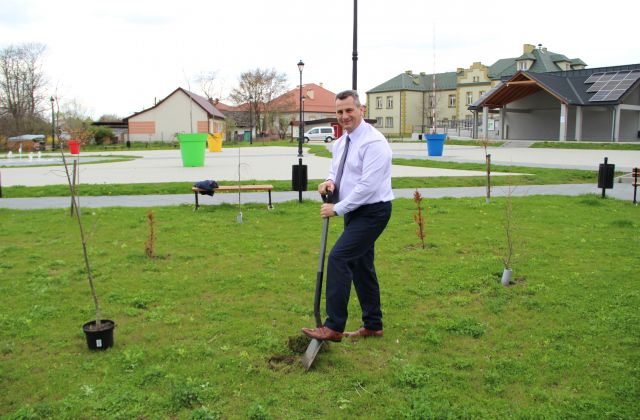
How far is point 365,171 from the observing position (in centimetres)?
390

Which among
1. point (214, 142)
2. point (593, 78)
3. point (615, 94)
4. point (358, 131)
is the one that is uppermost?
point (593, 78)

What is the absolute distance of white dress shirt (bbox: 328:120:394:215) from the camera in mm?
3879

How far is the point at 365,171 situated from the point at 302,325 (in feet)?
5.00

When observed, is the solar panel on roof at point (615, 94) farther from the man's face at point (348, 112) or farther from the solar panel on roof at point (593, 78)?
the man's face at point (348, 112)

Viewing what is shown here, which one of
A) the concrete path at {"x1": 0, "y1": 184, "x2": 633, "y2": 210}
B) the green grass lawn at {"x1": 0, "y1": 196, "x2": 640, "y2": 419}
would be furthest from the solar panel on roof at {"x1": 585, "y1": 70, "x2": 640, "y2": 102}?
the green grass lawn at {"x1": 0, "y1": 196, "x2": 640, "y2": 419}

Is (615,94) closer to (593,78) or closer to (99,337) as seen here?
(593,78)

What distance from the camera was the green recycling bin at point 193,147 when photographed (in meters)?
22.7

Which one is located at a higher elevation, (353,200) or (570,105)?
(570,105)

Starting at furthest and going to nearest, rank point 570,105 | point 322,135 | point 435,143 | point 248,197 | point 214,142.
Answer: point 322,135 → point 570,105 → point 214,142 → point 435,143 → point 248,197

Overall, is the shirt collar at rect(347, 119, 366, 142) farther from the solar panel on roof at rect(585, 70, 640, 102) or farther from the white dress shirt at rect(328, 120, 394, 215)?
the solar panel on roof at rect(585, 70, 640, 102)

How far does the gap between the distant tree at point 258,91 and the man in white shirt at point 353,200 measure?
69978 millimetres

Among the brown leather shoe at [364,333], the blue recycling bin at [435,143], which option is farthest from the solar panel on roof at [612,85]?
the brown leather shoe at [364,333]

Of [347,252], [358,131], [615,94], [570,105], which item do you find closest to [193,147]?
[358,131]

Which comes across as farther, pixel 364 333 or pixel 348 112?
pixel 364 333
